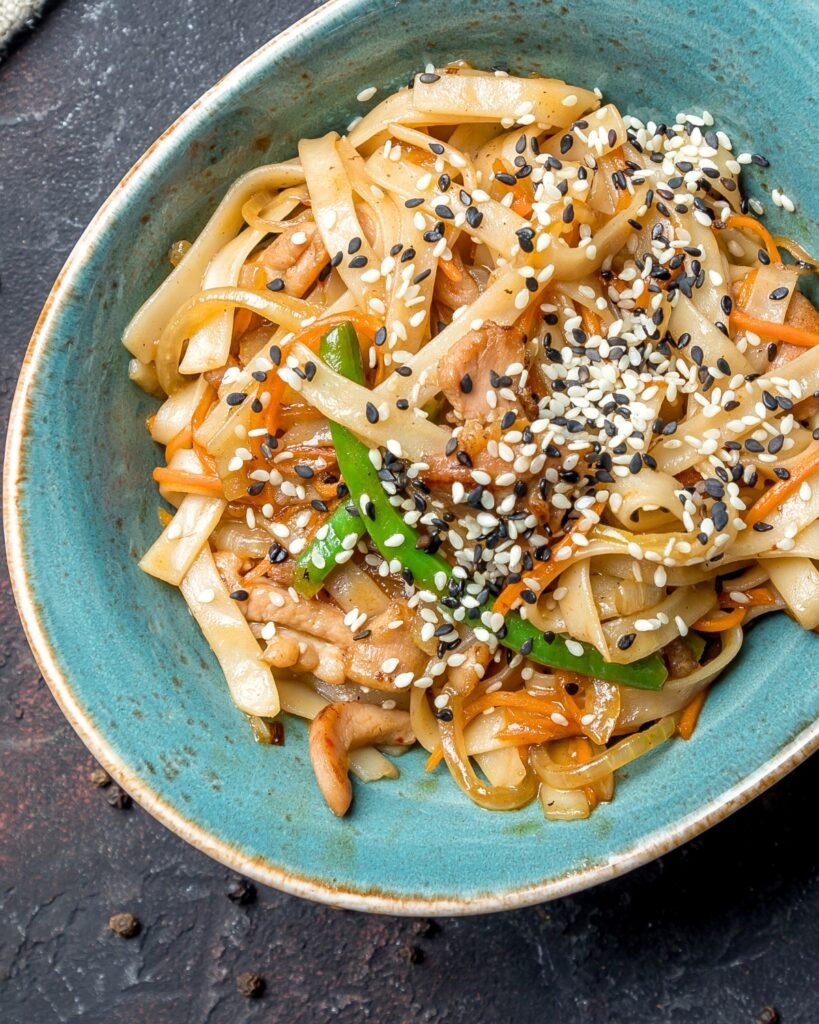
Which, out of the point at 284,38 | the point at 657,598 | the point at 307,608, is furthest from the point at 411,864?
the point at 284,38

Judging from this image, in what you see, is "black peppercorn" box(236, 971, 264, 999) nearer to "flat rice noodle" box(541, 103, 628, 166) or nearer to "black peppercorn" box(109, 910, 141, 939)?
"black peppercorn" box(109, 910, 141, 939)

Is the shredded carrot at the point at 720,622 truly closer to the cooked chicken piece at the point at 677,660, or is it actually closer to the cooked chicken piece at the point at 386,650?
the cooked chicken piece at the point at 677,660

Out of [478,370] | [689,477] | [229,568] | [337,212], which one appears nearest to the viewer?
[478,370]

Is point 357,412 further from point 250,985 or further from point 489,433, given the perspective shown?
point 250,985

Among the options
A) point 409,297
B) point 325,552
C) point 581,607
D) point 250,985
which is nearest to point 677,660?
point 581,607

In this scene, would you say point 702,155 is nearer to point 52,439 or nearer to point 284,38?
point 284,38
